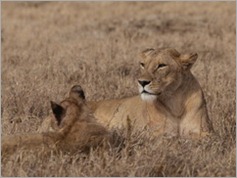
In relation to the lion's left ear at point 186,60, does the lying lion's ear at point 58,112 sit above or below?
below

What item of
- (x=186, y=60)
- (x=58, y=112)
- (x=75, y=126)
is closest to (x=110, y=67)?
(x=186, y=60)

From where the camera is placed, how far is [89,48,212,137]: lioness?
16.4 ft

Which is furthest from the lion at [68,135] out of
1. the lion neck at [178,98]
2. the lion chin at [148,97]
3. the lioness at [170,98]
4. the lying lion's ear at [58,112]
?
the lion neck at [178,98]

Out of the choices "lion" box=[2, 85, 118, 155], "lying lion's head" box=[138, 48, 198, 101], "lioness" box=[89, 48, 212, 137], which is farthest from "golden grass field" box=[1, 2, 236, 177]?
"lying lion's head" box=[138, 48, 198, 101]

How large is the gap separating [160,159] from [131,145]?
0.29 m

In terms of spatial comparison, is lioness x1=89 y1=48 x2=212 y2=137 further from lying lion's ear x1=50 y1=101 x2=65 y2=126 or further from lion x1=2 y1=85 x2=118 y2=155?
lying lion's ear x1=50 y1=101 x2=65 y2=126

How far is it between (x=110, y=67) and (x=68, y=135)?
4.04 meters

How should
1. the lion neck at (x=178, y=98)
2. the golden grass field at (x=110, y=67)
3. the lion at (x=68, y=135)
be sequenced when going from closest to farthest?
1. the lion at (x=68, y=135)
2. the golden grass field at (x=110, y=67)
3. the lion neck at (x=178, y=98)

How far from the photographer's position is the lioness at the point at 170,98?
4.98 meters

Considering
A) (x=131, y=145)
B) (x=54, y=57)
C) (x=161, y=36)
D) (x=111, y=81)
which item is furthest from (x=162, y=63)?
(x=161, y=36)

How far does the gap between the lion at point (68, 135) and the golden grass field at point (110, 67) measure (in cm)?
6

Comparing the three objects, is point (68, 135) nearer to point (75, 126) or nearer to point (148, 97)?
point (75, 126)

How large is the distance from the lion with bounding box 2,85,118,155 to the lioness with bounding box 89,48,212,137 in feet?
2.65

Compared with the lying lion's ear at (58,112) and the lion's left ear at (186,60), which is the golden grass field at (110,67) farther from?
the lion's left ear at (186,60)
